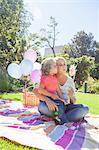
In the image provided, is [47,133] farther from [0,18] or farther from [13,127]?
[0,18]

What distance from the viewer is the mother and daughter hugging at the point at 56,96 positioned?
350cm

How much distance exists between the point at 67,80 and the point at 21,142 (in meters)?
1.46

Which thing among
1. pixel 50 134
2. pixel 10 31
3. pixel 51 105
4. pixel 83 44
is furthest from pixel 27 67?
pixel 83 44

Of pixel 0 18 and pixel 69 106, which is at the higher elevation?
pixel 0 18

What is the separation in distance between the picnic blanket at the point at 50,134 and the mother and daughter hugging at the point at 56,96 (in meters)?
0.13

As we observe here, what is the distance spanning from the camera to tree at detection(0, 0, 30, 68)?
12.0 metres

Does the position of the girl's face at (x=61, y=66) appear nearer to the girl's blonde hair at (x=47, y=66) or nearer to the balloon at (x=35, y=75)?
the girl's blonde hair at (x=47, y=66)

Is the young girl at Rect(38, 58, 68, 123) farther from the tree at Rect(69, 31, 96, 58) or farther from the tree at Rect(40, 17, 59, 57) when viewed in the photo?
the tree at Rect(69, 31, 96, 58)

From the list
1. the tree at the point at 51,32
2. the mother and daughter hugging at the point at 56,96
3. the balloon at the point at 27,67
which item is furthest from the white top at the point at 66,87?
the tree at the point at 51,32

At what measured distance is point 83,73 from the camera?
16.2 metres

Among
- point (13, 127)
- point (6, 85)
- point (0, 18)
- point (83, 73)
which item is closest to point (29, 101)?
point (13, 127)

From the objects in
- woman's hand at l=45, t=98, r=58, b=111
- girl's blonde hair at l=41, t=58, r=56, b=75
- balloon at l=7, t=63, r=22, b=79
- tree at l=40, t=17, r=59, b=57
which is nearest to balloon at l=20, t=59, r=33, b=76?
balloon at l=7, t=63, r=22, b=79

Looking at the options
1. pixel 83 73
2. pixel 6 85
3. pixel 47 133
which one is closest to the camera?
pixel 47 133

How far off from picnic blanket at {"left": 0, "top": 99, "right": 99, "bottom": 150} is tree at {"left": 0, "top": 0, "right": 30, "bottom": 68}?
29.7ft
